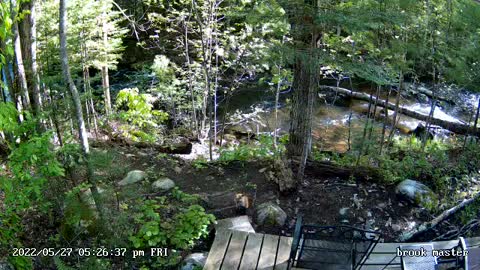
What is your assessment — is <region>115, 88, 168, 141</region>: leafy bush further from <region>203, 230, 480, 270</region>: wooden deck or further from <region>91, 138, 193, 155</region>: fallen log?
<region>203, 230, 480, 270</region>: wooden deck

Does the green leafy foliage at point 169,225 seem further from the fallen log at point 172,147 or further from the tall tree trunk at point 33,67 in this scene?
the fallen log at point 172,147

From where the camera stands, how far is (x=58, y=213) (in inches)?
167

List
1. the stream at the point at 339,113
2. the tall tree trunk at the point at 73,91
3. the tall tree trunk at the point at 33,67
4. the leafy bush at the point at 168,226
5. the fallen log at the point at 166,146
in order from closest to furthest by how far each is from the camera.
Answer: the tall tree trunk at the point at 73,91 < the leafy bush at the point at 168,226 < the tall tree trunk at the point at 33,67 < the fallen log at the point at 166,146 < the stream at the point at 339,113

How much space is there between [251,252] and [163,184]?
1871 mm

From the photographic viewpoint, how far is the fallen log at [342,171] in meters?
5.31

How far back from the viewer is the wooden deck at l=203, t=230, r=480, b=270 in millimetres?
3535

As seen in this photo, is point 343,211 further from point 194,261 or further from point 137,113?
point 137,113

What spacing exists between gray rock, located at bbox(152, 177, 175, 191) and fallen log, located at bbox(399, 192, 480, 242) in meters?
2.86

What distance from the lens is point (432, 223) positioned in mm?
4457

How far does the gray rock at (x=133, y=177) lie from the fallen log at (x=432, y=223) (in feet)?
10.9

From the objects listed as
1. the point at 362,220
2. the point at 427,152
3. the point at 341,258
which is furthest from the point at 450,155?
the point at 341,258

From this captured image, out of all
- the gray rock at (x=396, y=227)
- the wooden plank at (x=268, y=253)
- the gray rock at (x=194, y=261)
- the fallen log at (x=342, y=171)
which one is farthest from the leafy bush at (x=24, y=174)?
the gray rock at (x=396, y=227)

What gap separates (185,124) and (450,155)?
6.09m

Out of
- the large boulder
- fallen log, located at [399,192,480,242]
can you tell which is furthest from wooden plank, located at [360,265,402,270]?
the large boulder
